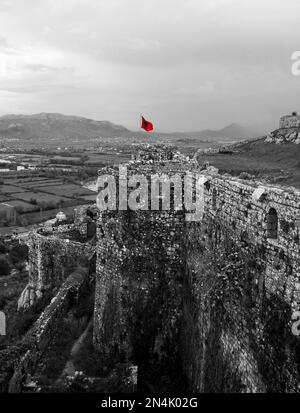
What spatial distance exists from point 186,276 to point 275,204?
5.12m

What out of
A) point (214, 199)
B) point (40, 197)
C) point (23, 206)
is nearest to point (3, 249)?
point (23, 206)

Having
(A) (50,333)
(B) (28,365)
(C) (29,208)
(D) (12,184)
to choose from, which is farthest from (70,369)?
(D) (12,184)

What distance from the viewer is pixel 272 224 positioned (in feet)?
29.0

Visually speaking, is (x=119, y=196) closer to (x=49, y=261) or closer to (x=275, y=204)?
(x=275, y=204)

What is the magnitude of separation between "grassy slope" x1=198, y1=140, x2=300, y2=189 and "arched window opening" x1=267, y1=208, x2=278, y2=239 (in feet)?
33.9

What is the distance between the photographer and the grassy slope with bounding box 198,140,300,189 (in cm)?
2232

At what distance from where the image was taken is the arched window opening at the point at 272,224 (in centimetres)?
877

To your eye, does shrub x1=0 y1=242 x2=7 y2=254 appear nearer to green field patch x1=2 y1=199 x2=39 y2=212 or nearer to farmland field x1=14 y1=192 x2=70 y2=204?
green field patch x1=2 y1=199 x2=39 y2=212

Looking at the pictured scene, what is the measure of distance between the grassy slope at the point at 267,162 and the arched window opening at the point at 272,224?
33.9ft

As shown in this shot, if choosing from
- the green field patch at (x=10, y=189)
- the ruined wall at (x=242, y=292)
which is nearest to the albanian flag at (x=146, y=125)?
the ruined wall at (x=242, y=292)

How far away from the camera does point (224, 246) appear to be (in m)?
10.7

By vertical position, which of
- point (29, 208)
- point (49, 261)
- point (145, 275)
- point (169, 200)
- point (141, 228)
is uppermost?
point (169, 200)

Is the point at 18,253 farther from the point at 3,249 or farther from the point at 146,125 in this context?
the point at 146,125

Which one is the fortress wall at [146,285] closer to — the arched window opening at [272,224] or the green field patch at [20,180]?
the arched window opening at [272,224]
